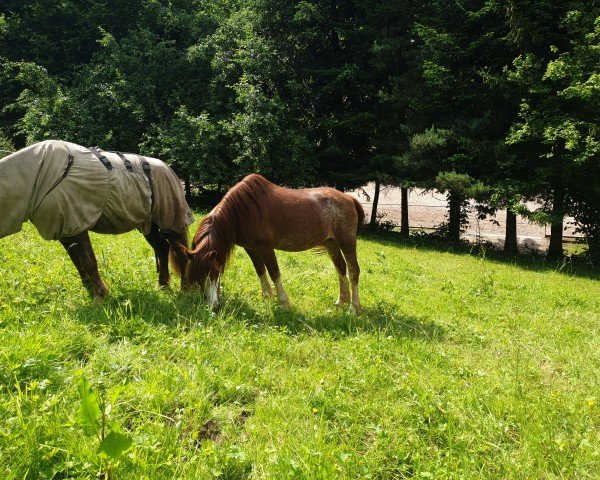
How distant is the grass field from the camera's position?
7.19 ft

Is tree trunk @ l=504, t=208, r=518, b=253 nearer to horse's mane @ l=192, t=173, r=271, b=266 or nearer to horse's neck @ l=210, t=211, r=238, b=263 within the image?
horse's mane @ l=192, t=173, r=271, b=266

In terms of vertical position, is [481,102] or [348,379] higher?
[481,102]

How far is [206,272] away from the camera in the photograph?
15.3 feet

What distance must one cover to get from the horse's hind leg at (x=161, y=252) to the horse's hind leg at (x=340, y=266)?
2.42m

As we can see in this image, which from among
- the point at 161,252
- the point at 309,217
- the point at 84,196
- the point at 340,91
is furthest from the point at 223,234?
the point at 340,91

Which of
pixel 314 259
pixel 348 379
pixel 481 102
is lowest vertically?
pixel 314 259

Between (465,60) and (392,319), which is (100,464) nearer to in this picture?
(392,319)

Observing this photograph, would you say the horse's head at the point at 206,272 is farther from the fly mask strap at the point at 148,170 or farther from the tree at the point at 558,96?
the tree at the point at 558,96

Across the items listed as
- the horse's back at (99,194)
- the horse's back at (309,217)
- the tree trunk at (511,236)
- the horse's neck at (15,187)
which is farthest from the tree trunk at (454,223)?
the horse's neck at (15,187)

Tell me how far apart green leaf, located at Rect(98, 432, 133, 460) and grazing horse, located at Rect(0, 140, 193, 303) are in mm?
3559

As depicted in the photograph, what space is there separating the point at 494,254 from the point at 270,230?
13.4 meters

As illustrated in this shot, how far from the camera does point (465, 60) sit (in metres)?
16.4

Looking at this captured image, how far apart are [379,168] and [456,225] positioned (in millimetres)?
4428

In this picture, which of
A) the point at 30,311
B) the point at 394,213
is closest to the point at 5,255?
the point at 30,311
